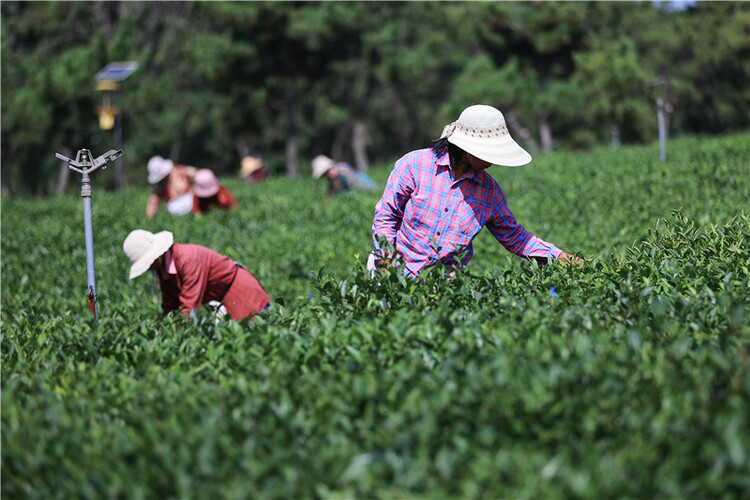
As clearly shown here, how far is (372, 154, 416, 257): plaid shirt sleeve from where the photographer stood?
5.55 metres

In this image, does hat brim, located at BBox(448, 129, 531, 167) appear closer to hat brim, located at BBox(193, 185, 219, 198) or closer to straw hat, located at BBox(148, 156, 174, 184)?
hat brim, located at BBox(193, 185, 219, 198)

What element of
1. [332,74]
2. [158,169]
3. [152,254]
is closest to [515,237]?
[152,254]

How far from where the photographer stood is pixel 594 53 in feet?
144

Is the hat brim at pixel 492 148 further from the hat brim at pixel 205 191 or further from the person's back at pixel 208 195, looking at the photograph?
the hat brim at pixel 205 191

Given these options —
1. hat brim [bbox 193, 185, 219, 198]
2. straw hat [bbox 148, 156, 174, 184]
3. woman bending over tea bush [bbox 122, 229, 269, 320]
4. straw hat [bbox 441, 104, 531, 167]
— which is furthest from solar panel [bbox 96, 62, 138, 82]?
straw hat [bbox 441, 104, 531, 167]

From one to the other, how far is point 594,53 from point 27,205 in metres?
33.5

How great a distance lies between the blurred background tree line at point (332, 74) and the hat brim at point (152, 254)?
2582 centimetres

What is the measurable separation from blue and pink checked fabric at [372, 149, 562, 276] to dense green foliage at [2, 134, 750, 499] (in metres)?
0.38

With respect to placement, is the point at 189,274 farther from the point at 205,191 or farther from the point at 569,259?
the point at 205,191

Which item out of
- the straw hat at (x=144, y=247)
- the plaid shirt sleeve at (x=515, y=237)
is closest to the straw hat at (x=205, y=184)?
the straw hat at (x=144, y=247)

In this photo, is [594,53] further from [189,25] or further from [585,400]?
[585,400]

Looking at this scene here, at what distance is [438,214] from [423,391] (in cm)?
233

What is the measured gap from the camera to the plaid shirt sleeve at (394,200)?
555 centimetres

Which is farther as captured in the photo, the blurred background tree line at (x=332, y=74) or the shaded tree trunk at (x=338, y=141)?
the shaded tree trunk at (x=338, y=141)
